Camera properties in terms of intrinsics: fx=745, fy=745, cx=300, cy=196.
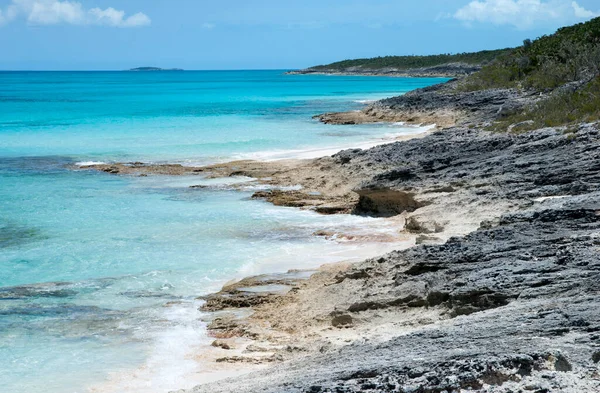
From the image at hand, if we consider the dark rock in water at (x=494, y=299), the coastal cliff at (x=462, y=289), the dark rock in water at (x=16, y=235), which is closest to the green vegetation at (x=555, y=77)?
the coastal cliff at (x=462, y=289)

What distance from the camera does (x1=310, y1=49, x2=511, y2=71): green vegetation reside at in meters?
135

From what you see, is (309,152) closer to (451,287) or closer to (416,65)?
(451,287)

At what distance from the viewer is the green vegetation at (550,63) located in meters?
37.1

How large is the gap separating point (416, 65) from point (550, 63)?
113 metres

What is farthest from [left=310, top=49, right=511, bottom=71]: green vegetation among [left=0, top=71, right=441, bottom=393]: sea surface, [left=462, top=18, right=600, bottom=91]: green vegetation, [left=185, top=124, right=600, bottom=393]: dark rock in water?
[left=185, top=124, right=600, bottom=393]: dark rock in water

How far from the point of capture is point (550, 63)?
4197 cm

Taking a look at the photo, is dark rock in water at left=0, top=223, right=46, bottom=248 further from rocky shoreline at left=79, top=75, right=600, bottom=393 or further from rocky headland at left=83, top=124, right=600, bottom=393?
rocky headland at left=83, top=124, right=600, bottom=393

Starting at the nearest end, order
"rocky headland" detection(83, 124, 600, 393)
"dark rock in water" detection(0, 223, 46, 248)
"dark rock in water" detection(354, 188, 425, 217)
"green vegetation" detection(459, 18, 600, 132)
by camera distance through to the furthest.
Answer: "rocky headland" detection(83, 124, 600, 393)
"dark rock in water" detection(0, 223, 46, 248)
"dark rock in water" detection(354, 188, 425, 217)
"green vegetation" detection(459, 18, 600, 132)

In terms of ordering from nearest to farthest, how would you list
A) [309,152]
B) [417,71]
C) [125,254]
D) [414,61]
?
[125,254]
[309,152]
[417,71]
[414,61]

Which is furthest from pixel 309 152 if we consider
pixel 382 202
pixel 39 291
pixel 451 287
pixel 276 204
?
pixel 451 287

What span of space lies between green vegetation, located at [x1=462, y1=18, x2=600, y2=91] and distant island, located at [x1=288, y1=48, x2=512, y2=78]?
61.1 meters

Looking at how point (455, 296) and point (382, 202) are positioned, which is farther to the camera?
point (382, 202)

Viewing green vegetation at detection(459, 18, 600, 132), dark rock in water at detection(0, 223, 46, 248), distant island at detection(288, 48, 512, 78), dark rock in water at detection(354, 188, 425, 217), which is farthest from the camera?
distant island at detection(288, 48, 512, 78)

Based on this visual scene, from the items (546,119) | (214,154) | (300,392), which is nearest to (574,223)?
(300,392)
